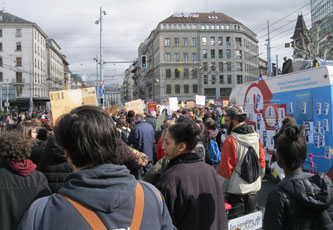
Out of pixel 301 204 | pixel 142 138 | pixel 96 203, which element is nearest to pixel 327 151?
pixel 142 138

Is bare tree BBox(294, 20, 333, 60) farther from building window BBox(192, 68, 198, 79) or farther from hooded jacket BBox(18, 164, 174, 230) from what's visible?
building window BBox(192, 68, 198, 79)

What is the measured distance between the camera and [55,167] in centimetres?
336

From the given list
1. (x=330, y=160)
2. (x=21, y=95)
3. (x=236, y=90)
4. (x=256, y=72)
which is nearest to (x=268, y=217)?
(x=330, y=160)

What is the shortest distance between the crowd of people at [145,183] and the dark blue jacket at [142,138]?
298 centimetres

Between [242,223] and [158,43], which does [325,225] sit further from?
[158,43]

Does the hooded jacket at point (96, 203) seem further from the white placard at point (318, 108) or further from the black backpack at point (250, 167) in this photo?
the white placard at point (318, 108)

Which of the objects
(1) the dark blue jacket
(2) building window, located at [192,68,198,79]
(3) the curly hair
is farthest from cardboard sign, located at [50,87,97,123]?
(2) building window, located at [192,68,198,79]

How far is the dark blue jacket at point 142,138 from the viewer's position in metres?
7.41

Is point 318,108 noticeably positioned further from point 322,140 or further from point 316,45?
point 316,45

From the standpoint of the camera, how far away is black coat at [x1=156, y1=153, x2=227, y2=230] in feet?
7.88

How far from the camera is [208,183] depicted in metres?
2.58

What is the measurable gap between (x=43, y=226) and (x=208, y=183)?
156cm

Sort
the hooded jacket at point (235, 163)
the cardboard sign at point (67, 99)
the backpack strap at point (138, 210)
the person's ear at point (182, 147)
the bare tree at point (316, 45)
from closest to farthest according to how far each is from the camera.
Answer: the backpack strap at point (138, 210)
the person's ear at point (182, 147)
the hooded jacket at point (235, 163)
the cardboard sign at point (67, 99)
the bare tree at point (316, 45)

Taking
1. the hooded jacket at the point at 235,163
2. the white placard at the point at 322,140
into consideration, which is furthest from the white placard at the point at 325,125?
the hooded jacket at the point at 235,163
